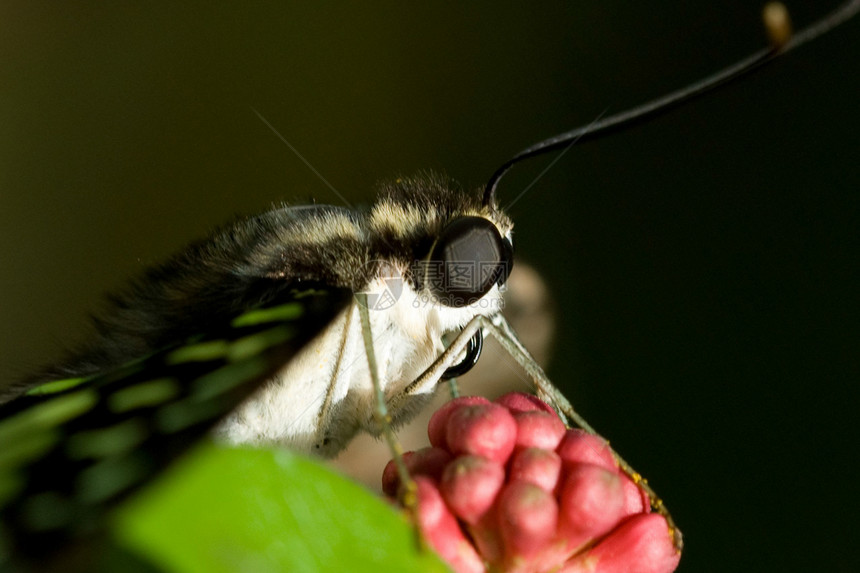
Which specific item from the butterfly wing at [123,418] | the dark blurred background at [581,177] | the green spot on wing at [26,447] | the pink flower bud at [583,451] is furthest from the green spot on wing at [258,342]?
the dark blurred background at [581,177]

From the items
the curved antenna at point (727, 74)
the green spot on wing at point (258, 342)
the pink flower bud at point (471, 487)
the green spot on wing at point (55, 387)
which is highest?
the green spot on wing at point (55, 387)

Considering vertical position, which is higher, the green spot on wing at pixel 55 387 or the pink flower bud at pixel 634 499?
the green spot on wing at pixel 55 387

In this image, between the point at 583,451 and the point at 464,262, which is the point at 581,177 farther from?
the point at 583,451

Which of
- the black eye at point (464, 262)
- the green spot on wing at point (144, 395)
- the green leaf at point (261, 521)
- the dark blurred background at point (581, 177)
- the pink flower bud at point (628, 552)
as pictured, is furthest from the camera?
the dark blurred background at point (581, 177)

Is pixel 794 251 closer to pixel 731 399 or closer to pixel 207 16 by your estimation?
pixel 731 399

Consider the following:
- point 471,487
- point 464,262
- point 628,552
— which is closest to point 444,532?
point 471,487

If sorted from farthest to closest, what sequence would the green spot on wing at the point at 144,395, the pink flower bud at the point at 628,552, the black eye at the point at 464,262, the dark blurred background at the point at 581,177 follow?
1. the dark blurred background at the point at 581,177
2. the black eye at the point at 464,262
3. the pink flower bud at the point at 628,552
4. the green spot on wing at the point at 144,395

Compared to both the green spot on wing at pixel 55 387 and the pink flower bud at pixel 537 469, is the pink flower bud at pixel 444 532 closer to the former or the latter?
the pink flower bud at pixel 537 469

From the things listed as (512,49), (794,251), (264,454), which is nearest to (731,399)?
(794,251)

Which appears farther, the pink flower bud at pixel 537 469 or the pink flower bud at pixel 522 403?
the pink flower bud at pixel 522 403
